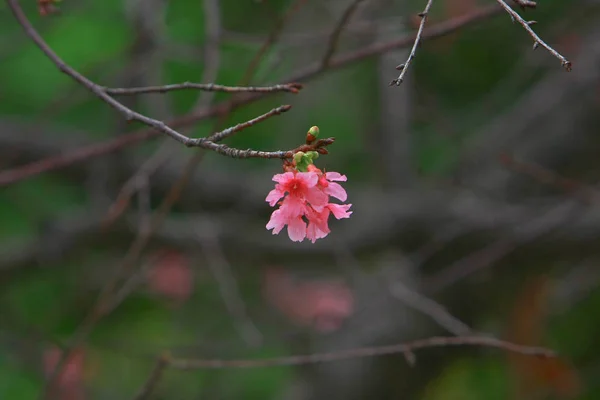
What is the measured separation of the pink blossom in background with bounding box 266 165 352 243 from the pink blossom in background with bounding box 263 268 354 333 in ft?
10.3

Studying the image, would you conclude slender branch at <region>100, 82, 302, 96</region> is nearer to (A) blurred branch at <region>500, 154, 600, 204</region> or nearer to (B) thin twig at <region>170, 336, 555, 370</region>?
(B) thin twig at <region>170, 336, 555, 370</region>

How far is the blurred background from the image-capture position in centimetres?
248

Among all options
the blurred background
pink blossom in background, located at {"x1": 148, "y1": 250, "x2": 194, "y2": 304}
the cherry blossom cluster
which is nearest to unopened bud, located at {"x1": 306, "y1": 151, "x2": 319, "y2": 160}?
the cherry blossom cluster

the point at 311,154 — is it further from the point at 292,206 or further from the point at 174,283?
the point at 174,283

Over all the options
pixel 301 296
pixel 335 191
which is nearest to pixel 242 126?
pixel 335 191

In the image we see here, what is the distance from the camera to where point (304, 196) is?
0.89m

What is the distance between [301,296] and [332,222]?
1.50 meters

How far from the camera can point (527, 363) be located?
2.80m

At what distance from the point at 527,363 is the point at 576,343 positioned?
0.66 metres

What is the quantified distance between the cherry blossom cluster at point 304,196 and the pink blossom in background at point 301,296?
313 cm

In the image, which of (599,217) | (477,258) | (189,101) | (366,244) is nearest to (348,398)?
(366,244)

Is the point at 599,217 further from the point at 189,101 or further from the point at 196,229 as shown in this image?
the point at 189,101

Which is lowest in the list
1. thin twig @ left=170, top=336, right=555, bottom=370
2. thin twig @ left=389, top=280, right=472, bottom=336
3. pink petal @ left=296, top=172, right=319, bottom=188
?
pink petal @ left=296, top=172, right=319, bottom=188

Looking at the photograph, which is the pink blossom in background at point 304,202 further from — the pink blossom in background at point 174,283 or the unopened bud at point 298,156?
the pink blossom in background at point 174,283
